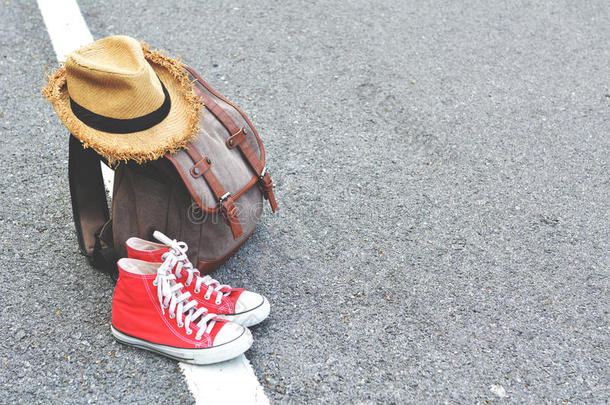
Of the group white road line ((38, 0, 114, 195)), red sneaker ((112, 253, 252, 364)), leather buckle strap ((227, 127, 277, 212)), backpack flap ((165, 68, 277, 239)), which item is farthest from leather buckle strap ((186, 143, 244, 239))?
white road line ((38, 0, 114, 195))

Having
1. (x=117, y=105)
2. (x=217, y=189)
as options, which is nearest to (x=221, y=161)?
(x=217, y=189)

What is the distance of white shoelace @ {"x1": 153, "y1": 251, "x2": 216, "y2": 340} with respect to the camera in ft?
5.78

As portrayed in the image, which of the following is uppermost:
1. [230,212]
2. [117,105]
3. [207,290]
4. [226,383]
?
[117,105]

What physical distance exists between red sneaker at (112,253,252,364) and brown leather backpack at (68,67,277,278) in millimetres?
196

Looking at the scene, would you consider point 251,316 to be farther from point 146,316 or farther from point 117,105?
point 117,105

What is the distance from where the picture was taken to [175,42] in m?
3.35

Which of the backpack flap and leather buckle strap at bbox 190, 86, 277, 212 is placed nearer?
the backpack flap

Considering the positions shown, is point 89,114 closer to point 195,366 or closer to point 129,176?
point 129,176

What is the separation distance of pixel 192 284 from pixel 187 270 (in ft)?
0.18

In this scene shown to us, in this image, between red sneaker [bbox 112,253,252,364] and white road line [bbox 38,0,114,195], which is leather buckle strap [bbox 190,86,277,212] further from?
white road line [bbox 38,0,114,195]

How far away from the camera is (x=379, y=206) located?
2.46 metres

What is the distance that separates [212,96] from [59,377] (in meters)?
1.06

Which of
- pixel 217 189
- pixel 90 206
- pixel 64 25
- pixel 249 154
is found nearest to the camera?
pixel 217 189

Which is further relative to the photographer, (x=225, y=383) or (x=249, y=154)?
(x=249, y=154)
